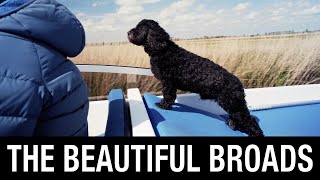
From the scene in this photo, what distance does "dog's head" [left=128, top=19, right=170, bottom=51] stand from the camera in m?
2.00

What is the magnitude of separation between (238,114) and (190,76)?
Result: 380mm

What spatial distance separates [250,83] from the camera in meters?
3.13

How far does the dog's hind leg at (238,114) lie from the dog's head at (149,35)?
52 cm

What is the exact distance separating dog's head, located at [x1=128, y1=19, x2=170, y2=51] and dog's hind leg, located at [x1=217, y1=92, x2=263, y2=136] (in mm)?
524

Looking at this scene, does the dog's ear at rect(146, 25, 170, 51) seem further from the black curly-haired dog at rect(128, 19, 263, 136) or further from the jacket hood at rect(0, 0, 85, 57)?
the jacket hood at rect(0, 0, 85, 57)

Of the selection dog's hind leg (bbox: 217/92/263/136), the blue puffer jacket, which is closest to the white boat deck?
dog's hind leg (bbox: 217/92/263/136)

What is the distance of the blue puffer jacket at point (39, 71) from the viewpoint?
738mm

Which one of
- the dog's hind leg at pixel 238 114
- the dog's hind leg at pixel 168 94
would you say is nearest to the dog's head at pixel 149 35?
the dog's hind leg at pixel 168 94

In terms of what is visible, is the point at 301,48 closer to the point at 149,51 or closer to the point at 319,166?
the point at 149,51

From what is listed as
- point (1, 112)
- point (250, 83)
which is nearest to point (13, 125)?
point (1, 112)

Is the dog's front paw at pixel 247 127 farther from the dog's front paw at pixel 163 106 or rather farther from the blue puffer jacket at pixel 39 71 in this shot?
the blue puffer jacket at pixel 39 71

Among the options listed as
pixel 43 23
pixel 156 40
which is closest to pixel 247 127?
pixel 156 40

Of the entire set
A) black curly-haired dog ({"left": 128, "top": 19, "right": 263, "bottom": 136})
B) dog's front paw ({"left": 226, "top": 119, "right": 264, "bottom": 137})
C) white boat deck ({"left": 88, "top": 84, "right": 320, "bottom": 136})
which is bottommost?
dog's front paw ({"left": 226, "top": 119, "right": 264, "bottom": 137})

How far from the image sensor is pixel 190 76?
1958 millimetres
